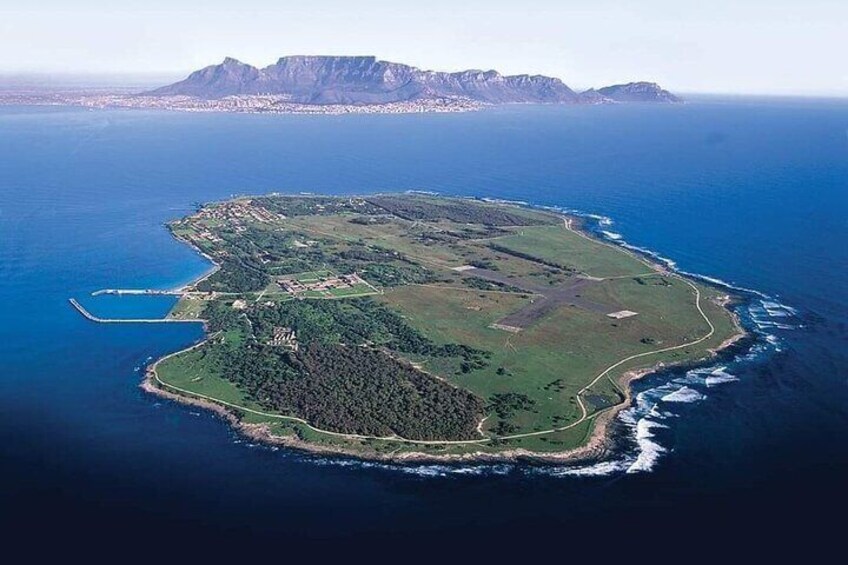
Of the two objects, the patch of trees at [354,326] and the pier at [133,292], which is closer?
the patch of trees at [354,326]

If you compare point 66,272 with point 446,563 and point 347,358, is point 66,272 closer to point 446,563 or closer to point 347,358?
point 347,358

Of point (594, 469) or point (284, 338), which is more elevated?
point (284, 338)

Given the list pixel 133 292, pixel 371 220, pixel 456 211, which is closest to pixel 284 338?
pixel 133 292

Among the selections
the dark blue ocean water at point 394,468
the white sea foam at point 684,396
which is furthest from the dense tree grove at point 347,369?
the white sea foam at point 684,396

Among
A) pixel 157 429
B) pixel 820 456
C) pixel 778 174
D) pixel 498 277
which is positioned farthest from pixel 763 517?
pixel 778 174

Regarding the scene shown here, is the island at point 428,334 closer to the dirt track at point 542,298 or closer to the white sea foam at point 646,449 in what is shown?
the dirt track at point 542,298

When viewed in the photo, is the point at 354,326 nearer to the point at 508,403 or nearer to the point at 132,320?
the point at 508,403
